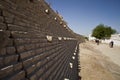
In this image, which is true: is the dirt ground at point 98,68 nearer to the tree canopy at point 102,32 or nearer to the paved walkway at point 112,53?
the paved walkway at point 112,53

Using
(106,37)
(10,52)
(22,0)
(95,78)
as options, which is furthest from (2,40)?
(106,37)

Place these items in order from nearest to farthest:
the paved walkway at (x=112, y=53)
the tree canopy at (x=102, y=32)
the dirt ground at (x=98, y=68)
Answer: the dirt ground at (x=98, y=68) → the paved walkway at (x=112, y=53) → the tree canopy at (x=102, y=32)

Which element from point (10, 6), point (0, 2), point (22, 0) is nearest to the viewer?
point (0, 2)

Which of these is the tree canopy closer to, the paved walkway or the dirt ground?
the paved walkway

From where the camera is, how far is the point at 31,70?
9.16ft

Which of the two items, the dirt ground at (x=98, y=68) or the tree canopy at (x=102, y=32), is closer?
the dirt ground at (x=98, y=68)

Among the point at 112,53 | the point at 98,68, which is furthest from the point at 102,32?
the point at 98,68

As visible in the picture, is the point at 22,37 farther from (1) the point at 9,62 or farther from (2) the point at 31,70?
(1) the point at 9,62

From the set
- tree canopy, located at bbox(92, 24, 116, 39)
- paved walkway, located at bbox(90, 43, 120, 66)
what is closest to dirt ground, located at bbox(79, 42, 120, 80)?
paved walkway, located at bbox(90, 43, 120, 66)

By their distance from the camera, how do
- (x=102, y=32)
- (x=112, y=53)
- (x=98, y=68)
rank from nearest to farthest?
(x=98, y=68)
(x=112, y=53)
(x=102, y=32)

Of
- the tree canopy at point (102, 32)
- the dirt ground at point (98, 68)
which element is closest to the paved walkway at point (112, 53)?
the dirt ground at point (98, 68)

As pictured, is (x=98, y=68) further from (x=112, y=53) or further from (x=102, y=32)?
(x=102, y=32)

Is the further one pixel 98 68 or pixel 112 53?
pixel 112 53

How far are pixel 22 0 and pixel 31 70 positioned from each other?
4.79 feet
